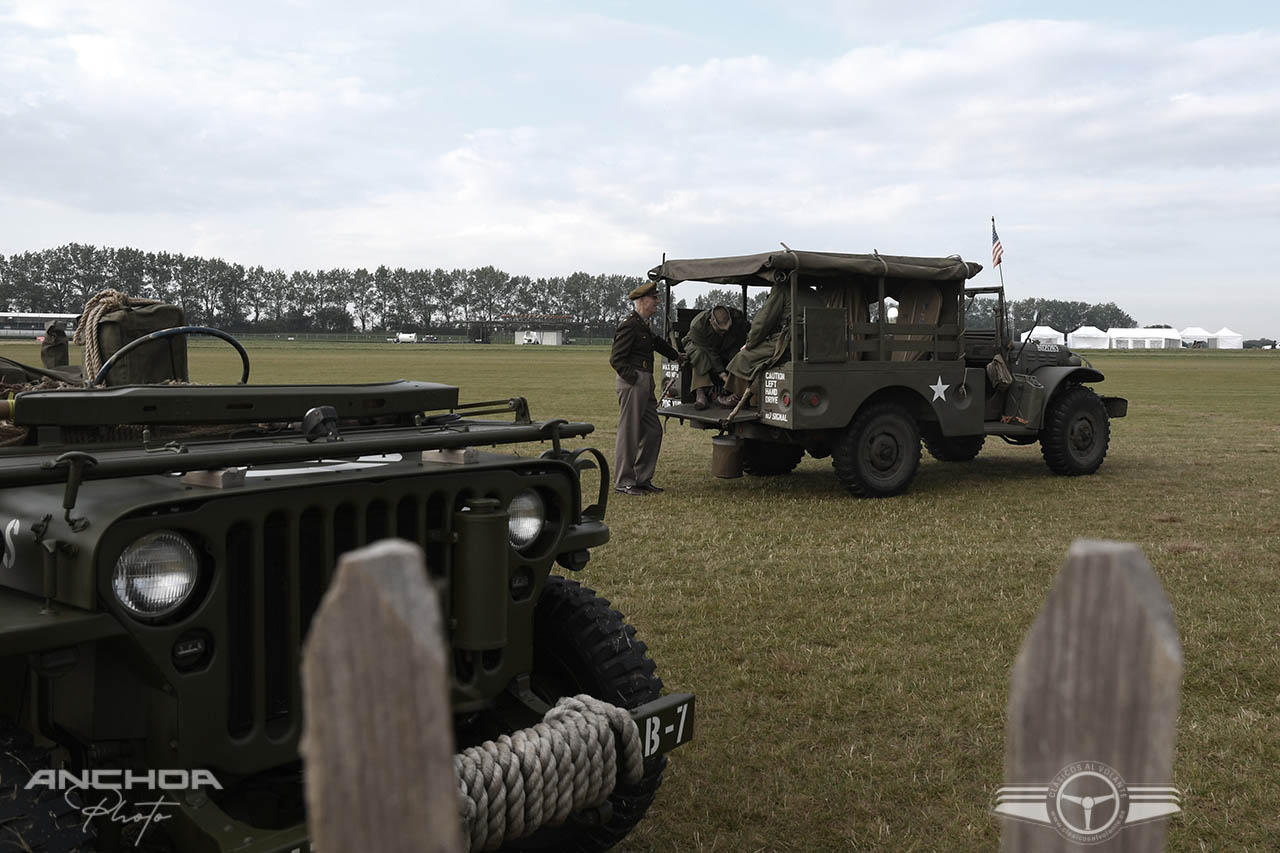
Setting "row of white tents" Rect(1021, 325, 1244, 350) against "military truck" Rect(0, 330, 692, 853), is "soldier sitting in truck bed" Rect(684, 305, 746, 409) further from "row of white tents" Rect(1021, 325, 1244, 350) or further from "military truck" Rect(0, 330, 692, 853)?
"row of white tents" Rect(1021, 325, 1244, 350)

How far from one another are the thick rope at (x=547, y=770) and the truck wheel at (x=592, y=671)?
35cm

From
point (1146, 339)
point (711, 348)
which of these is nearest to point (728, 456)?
point (711, 348)

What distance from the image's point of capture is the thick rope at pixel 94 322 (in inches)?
154

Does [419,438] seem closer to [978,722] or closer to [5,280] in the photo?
[978,722]

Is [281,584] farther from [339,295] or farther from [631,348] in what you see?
[339,295]

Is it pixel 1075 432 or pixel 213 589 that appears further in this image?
pixel 1075 432

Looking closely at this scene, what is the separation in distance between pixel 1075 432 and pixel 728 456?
3.81 metres

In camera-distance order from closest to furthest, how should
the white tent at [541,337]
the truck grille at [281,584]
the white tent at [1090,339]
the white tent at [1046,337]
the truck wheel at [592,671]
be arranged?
the truck grille at [281,584], the truck wheel at [592,671], the white tent at [1046,337], the white tent at [1090,339], the white tent at [541,337]

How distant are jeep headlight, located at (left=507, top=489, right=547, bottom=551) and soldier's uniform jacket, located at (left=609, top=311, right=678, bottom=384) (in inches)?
273

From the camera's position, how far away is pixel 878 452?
9656mm

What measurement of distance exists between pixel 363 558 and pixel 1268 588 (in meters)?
6.63

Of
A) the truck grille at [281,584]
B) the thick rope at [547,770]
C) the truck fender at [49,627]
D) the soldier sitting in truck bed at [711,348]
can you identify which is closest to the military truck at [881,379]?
the soldier sitting in truck bed at [711,348]

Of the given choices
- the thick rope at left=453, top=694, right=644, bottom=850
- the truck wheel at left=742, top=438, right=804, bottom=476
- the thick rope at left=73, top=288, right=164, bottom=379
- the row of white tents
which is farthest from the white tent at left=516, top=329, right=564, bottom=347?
the thick rope at left=453, top=694, right=644, bottom=850

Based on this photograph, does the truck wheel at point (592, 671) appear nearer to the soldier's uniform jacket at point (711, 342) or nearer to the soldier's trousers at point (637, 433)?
the soldier's trousers at point (637, 433)
